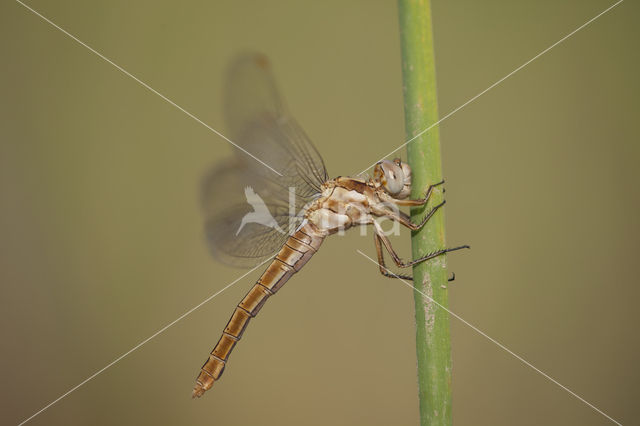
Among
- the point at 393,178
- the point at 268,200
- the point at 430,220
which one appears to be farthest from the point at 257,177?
the point at 430,220

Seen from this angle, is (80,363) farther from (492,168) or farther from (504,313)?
(492,168)

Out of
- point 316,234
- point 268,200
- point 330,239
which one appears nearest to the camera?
point 316,234

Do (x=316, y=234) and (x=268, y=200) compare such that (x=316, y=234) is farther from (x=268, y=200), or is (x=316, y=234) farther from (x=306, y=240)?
(x=268, y=200)

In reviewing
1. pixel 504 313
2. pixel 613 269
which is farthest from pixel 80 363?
pixel 613 269

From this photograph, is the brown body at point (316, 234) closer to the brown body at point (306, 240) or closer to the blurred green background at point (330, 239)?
→ the brown body at point (306, 240)

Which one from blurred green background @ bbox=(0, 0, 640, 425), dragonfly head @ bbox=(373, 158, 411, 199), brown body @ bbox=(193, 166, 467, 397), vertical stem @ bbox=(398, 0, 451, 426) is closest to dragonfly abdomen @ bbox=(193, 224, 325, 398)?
brown body @ bbox=(193, 166, 467, 397)

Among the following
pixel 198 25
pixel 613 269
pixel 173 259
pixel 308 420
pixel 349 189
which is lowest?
pixel 308 420
